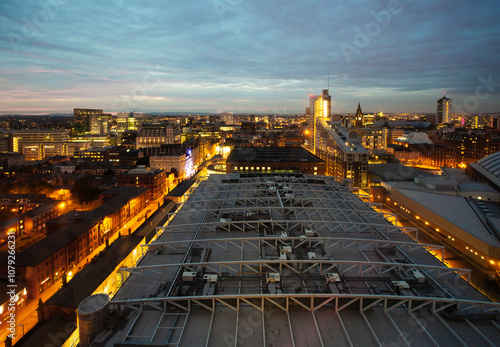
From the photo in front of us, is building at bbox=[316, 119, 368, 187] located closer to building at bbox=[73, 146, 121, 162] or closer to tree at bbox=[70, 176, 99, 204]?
tree at bbox=[70, 176, 99, 204]

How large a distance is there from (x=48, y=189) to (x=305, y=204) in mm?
29072

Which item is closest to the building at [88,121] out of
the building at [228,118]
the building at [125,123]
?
the building at [125,123]

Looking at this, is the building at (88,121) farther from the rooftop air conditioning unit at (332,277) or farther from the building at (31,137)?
the rooftop air conditioning unit at (332,277)

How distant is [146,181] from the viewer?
112 ft

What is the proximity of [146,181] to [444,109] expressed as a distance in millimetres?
110107

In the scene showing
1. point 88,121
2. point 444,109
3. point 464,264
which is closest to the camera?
point 464,264

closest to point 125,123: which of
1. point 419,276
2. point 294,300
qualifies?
point 294,300

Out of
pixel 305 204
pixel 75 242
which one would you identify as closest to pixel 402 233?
pixel 305 204

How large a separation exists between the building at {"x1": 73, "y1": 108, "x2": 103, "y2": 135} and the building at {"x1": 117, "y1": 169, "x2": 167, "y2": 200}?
75.5 meters

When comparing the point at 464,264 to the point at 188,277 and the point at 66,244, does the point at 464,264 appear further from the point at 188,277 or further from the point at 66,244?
the point at 66,244

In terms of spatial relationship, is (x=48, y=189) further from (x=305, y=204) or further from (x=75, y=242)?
(x=305, y=204)

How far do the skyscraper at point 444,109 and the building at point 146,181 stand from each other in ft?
351

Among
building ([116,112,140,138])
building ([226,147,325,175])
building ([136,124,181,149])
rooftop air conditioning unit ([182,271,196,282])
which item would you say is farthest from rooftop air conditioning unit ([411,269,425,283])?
building ([116,112,140,138])

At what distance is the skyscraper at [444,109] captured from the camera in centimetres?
10741
